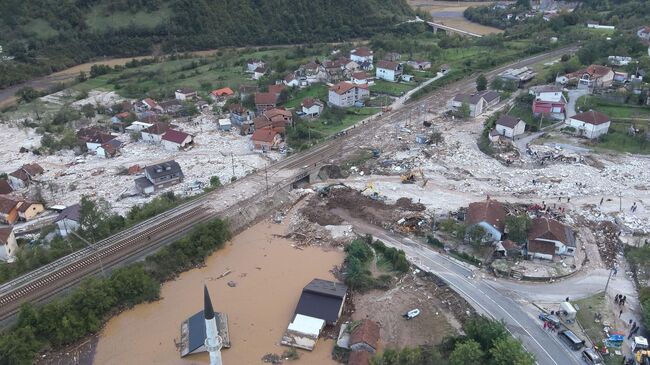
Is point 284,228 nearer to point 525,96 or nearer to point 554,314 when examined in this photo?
point 554,314

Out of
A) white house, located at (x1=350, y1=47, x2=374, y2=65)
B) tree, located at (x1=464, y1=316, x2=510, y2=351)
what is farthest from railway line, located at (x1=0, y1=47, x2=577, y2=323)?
white house, located at (x1=350, y1=47, x2=374, y2=65)

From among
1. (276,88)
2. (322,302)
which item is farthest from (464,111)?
(322,302)

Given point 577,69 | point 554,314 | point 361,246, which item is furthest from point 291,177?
point 577,69

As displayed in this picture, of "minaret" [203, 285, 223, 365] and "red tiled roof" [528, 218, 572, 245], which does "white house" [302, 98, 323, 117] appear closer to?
"red tiled roof" [528, 218, 572, 245]

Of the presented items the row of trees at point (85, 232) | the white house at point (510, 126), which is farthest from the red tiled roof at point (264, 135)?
the white house at point (510, 126)

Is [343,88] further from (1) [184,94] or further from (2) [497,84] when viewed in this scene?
(1) [184,94]

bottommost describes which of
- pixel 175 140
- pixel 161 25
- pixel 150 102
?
pixel 150 102

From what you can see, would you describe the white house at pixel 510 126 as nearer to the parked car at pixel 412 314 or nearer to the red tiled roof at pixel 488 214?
the red tiled roof at pixel 488 214
